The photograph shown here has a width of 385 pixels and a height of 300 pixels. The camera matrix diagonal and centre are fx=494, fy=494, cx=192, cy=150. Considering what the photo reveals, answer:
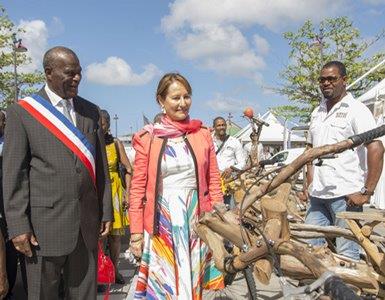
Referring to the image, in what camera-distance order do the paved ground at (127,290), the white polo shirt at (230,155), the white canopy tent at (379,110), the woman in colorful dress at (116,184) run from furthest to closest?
1. the white canopy tent at (379,110)
2. the white polo shirt at (230,155)
3. the woman in colorful dress at (116,184)
4. the paved ground at (127,290)

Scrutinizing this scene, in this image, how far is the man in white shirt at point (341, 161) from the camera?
3.73 m

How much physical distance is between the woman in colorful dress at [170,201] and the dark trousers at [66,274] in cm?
30

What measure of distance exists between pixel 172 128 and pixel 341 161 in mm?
1513

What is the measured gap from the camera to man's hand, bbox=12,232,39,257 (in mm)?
2789

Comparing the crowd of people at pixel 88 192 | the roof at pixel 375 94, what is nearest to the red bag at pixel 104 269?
the crowd of people at pixel 88 192

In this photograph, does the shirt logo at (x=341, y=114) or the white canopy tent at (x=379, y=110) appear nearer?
the shirt logo at (x=341, y=114)

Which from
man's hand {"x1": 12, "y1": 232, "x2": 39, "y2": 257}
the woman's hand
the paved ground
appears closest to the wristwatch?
the paved ground

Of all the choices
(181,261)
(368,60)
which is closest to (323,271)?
(181,261)

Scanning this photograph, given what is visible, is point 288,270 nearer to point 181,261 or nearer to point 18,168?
point 181,261

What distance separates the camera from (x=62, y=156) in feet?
9.61

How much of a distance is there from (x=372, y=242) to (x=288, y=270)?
87 cm

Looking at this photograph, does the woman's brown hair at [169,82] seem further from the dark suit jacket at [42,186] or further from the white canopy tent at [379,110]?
the white canopy tent at [379,110]

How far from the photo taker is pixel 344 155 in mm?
3896

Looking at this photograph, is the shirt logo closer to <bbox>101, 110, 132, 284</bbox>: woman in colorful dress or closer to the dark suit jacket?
the dark suit jacket
